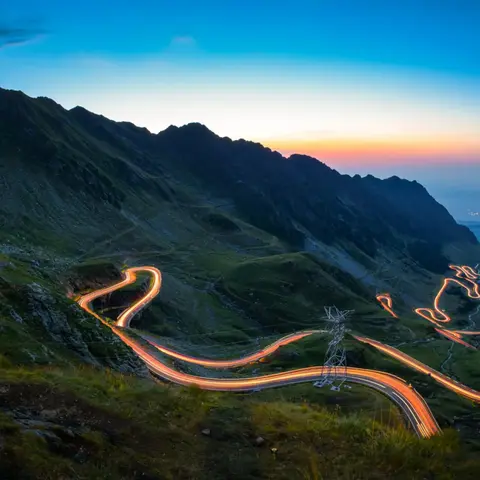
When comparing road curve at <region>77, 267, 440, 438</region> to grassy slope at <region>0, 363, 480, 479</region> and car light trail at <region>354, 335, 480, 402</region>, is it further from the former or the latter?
grassy slope at <region>0, 363, 480, 479</region>

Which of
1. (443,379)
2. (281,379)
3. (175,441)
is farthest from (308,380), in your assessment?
(175,441)

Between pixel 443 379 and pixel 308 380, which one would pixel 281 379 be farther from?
pixel 443 379

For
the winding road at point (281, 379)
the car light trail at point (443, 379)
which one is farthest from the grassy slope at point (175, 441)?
the car light trail at point (443, 379)

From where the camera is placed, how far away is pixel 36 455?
1634 centimetres

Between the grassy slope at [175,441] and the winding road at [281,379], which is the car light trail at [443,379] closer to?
the winding road at [281,379]

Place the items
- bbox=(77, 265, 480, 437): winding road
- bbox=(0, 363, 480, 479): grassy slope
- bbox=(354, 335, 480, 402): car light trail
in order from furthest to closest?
bbox=(354, 335, 480, 402): car light trail → bbox=(77, 265, 480, 437): winding road → bbox=(0, 363, 480, 479): grassy slope

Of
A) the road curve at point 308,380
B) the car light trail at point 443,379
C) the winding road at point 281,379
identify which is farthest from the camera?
the car light trail at point 443,379

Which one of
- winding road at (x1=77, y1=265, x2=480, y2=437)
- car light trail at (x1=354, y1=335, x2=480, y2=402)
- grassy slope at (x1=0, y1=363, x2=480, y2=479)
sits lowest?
car light trail at (x1=354, y1=335, x2=480, y2=402)

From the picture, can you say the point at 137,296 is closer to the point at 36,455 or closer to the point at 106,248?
the point at 106,248

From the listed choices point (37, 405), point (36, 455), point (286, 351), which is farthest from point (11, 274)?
point (286, 351)

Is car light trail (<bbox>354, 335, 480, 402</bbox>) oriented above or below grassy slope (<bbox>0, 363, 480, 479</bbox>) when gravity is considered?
below

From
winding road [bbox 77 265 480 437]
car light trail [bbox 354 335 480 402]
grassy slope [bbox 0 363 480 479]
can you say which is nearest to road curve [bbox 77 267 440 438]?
winding road [bbox 77 265 480 437]

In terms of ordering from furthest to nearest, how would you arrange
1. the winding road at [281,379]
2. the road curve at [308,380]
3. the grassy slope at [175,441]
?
the winding road at [281,379], the road curve at [308,380], the grassy slope at [175,441]

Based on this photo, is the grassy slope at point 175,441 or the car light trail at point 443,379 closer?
the grassy slope at point 175,441
